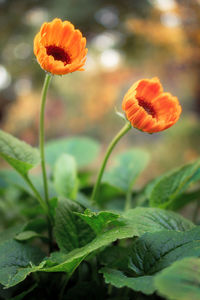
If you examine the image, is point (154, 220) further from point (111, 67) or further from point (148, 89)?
point (111, 67)

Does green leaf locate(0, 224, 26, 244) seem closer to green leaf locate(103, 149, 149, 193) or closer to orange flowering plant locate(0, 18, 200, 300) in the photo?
orange flowering plant locate(0, 18, 200, 300)

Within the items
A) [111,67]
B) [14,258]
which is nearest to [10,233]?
[14,258]

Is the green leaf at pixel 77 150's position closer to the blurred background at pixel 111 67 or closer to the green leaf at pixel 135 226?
the green leaf at pixel 135 226

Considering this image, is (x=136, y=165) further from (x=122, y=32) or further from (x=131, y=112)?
(x=122, y=32)

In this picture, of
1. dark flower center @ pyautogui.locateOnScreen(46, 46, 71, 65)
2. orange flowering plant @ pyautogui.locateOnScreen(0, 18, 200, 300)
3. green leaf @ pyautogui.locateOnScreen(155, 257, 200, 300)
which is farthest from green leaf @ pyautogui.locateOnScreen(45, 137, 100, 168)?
green leaf @ pyautogui.locateOnScreen(155, 257, 200, 300)

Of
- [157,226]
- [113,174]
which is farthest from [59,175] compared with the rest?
[157,226]

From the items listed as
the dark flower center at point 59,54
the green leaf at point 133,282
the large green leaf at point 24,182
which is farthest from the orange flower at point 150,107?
the large green leaf at point 24,182
